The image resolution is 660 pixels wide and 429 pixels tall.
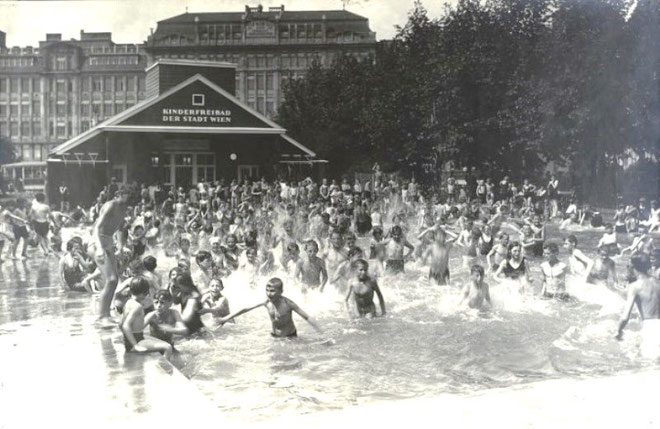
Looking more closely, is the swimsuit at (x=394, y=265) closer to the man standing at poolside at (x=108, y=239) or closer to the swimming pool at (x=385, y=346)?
the swimming pool at (x=385, y=346)

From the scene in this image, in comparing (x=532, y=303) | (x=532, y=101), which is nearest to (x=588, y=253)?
(x=532, y=303)

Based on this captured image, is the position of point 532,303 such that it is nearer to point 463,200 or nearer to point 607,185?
point 607,185

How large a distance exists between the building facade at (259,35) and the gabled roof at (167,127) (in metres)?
1.05

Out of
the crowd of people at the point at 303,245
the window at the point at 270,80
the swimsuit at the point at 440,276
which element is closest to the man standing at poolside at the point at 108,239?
the crowd of people at the point at 303,245

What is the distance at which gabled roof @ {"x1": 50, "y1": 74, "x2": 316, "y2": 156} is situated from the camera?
18.9 metres

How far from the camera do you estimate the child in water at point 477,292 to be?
10.1 metres

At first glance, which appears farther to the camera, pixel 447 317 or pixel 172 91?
pixel 172 91

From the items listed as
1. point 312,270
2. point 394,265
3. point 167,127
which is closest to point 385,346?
point 312,270

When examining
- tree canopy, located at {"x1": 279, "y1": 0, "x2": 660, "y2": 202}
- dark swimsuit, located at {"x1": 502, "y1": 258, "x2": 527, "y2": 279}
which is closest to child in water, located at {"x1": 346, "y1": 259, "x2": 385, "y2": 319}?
dark swimsuit, located at {"x1": 502, "y1": 258, "x2": 527, "y2": 279}

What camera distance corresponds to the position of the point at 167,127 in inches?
798

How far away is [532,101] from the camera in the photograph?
39.2ft

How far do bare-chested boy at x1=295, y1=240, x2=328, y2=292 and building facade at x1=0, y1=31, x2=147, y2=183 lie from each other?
4.70 m

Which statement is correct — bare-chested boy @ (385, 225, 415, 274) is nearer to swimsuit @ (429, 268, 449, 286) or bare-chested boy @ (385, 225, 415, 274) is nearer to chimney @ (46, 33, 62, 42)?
swimsuit @ (429, 268, 449, 286)

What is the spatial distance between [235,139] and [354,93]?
3892 mm
